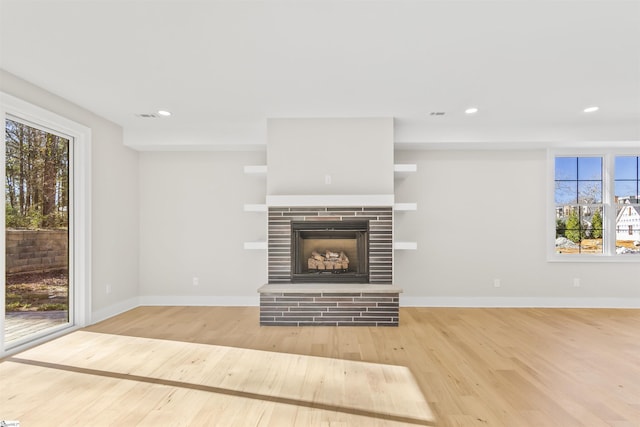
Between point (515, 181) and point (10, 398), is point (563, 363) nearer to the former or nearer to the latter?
point (515, 181)

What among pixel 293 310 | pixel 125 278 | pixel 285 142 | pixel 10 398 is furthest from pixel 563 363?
pixel 125 278

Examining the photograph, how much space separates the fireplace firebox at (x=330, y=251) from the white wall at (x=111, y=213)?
2405mm

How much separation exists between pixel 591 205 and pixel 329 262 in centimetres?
399

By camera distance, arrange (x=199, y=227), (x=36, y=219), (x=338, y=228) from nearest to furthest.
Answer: (x=36, y=219) → (x=338, y=228) → (x=199, y=227)

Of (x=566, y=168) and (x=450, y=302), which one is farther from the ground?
(x=566, y=168)

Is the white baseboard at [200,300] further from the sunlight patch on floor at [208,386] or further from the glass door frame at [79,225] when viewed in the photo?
the sunlight patch on floor at [208,386]

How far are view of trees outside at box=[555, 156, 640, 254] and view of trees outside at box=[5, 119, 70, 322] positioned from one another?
21.2 feet

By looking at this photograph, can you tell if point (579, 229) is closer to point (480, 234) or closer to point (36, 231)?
point (480, 234)

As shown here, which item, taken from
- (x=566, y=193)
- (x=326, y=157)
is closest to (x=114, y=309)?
(x=326, y=157)

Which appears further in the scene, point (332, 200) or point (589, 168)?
point (589, 168)

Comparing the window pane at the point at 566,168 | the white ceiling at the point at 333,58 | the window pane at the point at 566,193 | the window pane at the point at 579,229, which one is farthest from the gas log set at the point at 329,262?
the window pane at the point at 566,168

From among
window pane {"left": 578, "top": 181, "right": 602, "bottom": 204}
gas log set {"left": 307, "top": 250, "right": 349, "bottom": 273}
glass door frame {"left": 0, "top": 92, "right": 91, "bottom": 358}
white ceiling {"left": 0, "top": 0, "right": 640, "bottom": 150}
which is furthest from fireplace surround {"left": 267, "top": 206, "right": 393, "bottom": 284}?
window pane {"left": 578, "top": 181, "right": 602, "bottom": 204}

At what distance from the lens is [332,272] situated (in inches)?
165

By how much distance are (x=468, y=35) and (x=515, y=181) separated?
3222 millimetres
